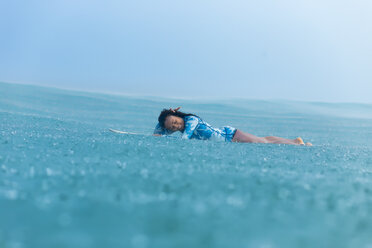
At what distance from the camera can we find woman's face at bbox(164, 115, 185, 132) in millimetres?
3842

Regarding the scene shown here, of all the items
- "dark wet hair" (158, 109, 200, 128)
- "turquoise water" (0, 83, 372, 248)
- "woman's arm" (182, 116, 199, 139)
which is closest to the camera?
"turquoise water" (0, 83, 372, 248)

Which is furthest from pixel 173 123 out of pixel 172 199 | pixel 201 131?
pixel 172 199

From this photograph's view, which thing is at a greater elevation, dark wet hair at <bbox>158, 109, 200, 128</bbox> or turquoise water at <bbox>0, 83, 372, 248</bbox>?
dark wet hair at <bbox>158, 109, 200, 128</bbox>

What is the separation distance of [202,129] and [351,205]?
8.76 feet

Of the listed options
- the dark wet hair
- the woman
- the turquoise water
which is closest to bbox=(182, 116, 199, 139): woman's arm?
the woman

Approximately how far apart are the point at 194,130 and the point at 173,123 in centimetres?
24

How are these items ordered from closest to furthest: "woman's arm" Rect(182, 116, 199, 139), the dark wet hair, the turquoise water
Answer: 1. the turquoise water
2. "woman's arm" Rect(182, 116, 199, 139)
3. the dark wet hair

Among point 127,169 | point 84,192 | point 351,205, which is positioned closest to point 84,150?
point 127,169

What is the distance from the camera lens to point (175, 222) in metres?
1.10

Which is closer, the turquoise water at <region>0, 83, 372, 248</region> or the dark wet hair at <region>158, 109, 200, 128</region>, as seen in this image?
the turquoise water at <region>0, 83, 372, 248</region>

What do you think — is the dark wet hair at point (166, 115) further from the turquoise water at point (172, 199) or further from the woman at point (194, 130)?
the turquoise water at point (172, 199)

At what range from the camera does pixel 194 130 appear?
13.0 feet

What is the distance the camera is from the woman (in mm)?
3857

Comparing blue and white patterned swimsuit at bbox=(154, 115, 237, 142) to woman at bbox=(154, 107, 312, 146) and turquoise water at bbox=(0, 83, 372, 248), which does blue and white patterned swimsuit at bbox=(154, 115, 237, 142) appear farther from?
turquoise water at bbox=(0, 83, 372, 248)
